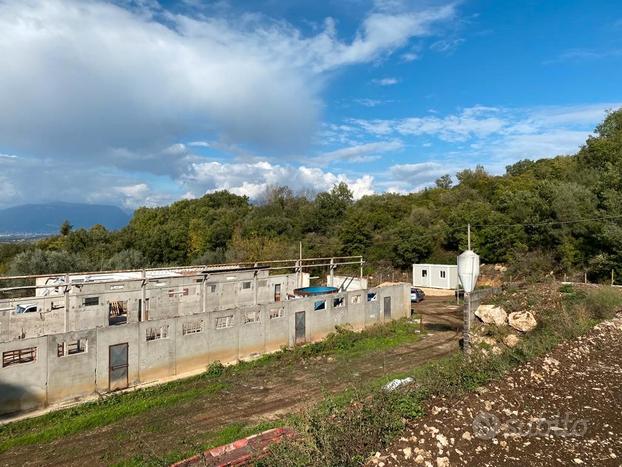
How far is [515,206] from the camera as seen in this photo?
3988cm

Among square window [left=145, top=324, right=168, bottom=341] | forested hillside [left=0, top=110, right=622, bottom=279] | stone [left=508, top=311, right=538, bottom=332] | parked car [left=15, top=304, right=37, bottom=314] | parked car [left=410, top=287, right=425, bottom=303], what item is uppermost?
forested hillside [left=0, top=110, right=622, bottom=279]

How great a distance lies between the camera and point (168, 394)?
45.3ft

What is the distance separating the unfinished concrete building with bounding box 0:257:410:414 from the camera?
41.5 feet

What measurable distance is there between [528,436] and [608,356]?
5421mm

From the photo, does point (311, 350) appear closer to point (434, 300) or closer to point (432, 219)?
point (434, 300)

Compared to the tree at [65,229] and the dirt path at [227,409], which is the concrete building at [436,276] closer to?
the dirt path at [227,409]

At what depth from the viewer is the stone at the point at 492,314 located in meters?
19.3

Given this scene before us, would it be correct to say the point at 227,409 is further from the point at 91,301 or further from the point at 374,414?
the point at 91,301

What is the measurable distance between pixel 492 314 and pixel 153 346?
48.6 ft

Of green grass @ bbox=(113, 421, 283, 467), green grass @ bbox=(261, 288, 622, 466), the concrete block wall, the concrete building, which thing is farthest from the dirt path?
the concrete building

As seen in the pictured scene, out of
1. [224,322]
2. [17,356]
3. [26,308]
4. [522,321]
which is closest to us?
[17,356]

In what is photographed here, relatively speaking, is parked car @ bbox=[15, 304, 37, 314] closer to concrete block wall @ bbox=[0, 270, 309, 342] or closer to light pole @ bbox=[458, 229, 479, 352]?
concrete block wall @ bbox=[0, 270, 309, 342]

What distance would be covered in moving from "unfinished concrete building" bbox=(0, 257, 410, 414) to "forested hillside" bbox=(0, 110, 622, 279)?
16.8 metres

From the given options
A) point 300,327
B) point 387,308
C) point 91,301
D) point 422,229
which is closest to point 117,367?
point 91,301
